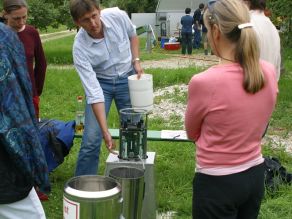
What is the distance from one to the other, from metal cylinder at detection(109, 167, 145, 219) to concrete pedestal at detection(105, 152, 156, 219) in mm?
122

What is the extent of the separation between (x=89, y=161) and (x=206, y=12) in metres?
2.14

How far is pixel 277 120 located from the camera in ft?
22.7

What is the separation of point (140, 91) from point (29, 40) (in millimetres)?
1069

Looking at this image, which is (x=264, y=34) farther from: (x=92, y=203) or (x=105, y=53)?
(x=92, y=203)

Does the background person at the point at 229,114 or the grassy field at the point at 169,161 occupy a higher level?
the background person at the point at 229,114

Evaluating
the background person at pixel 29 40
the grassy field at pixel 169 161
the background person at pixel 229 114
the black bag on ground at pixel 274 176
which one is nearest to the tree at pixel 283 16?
the grassy field at pixel 169 161

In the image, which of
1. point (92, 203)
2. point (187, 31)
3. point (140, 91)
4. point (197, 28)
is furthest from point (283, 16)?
point (197, 28)

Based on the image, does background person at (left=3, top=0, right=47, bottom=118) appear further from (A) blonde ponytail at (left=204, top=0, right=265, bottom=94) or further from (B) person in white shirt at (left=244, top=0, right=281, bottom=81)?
(A) blonde ponytail at (left=204, top=0, right=265, bottom=94)

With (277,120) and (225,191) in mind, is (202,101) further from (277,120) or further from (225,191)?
(277,120)

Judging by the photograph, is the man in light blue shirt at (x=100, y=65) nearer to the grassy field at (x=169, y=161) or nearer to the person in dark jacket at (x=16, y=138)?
the grassy field at (x=169, y=161)

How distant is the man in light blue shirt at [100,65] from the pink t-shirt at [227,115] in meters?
1.37

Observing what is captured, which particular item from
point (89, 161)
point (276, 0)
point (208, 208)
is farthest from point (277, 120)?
point (208, 208)

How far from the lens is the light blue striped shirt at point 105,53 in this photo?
11.9 ft

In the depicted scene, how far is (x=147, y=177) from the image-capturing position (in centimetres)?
358
